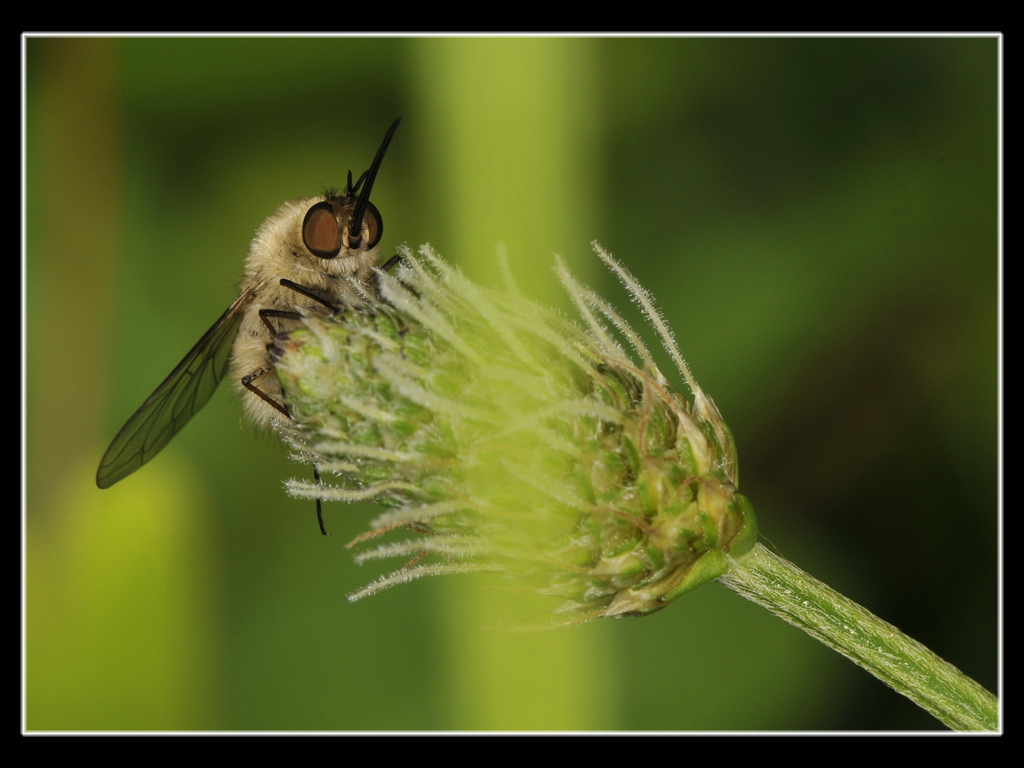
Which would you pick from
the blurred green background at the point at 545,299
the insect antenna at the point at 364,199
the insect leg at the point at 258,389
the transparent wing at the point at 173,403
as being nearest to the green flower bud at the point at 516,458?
the insect leg at the point at 258,389

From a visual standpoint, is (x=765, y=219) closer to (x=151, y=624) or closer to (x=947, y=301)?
(x=947, y=301)

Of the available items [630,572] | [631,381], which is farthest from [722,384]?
[630,572]

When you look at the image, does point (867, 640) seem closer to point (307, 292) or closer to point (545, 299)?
point (545, 299)

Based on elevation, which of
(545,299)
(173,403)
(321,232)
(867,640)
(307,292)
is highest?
(321,232)

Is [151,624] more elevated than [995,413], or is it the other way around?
[995,413]

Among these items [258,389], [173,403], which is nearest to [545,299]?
[258,389]
